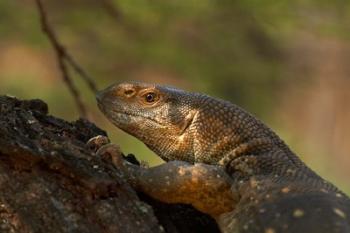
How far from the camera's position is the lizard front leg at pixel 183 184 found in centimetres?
361

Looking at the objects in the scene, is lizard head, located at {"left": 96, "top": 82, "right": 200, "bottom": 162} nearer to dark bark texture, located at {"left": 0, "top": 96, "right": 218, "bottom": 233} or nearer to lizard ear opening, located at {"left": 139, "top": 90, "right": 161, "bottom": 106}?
lizard ear opening, located at {"left": 139, "top": 90, "right": 161, "bottom": 106}

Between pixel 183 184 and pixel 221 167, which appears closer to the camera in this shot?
pixel 183 184

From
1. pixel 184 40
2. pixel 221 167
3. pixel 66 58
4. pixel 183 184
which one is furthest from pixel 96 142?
pixel 184 40

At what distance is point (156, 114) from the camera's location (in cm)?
427

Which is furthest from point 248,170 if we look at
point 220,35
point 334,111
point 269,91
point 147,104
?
point 334,111

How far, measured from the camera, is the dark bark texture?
121 inches

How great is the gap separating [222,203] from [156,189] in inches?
12.9

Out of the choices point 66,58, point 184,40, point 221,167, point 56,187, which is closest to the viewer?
point 56,187

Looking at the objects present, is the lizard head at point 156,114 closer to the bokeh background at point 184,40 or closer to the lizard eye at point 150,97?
the lizard eye at point 150,97

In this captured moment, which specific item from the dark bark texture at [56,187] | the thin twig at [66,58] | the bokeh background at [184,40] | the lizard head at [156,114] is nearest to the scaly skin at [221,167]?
the lizard head at [156,114]

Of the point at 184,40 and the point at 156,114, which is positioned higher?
the point at 184,40

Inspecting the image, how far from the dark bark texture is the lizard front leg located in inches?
6.5

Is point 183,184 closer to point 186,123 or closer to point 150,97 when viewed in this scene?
point 186,123

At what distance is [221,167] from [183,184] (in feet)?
1.06
